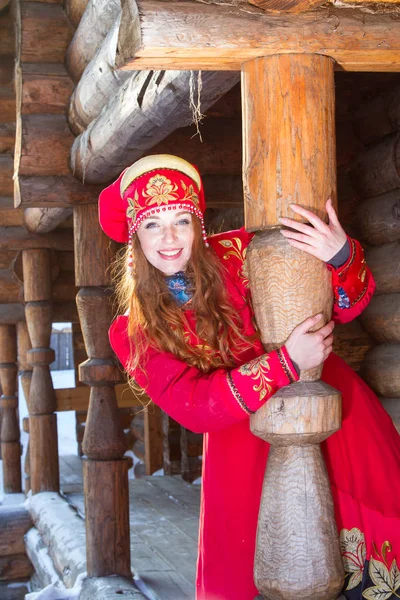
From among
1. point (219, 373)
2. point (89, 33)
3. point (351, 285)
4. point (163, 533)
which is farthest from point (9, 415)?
point (351, 285)

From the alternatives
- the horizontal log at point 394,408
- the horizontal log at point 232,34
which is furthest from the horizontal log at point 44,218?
Answer: the horizontal log at point 232,34

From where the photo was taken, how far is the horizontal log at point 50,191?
4.99 meters

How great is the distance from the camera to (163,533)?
6500mm

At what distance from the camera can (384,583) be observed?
271cm

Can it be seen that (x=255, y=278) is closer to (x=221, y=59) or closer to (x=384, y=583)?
(x=221, y=59)

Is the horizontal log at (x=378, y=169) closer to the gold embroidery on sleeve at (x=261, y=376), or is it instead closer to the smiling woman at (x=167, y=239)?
the smiling woman at (x=167, y=239)

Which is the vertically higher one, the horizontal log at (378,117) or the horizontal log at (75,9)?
the horizontal log at (75,9)

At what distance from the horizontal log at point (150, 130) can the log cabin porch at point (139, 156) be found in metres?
0.01

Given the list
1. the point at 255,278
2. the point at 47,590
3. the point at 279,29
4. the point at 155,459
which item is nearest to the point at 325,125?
the point at 279,29

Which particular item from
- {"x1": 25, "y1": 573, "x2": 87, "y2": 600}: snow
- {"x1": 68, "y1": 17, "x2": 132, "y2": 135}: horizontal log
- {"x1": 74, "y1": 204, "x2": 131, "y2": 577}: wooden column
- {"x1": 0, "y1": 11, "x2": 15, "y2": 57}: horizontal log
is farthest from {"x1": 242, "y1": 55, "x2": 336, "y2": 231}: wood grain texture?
{"x1": 0, "y1": 11, "x2": 15, "y2": 57}: horizontal log

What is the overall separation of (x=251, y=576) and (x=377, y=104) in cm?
291

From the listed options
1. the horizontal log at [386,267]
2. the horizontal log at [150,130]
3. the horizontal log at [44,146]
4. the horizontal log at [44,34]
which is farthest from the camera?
the horizontal log at [44,34]

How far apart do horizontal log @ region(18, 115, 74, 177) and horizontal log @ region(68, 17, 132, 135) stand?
0.09 m

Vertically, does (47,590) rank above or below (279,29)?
below
